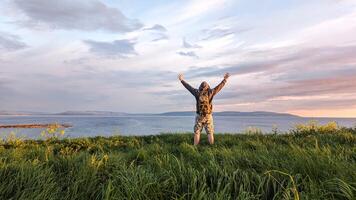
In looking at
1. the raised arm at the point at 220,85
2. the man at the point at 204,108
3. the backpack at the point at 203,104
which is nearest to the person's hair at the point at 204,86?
the man at the point at 204,108

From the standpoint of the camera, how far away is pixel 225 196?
3.53 metres

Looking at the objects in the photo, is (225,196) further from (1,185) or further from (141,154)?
(141,154)

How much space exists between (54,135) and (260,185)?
10106 millimetres

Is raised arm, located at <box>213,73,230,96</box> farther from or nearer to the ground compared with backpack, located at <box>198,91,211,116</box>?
farther from the ground

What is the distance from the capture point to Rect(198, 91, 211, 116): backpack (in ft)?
35.6

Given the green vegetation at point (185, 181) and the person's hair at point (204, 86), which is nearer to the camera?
the green vegetation at point (185, 181)

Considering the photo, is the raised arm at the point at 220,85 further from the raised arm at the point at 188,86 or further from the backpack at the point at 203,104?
the raised arm at the point at 188,86

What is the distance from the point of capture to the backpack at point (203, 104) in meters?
10.9

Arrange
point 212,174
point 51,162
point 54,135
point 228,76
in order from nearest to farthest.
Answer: point 212,174
point 51,162
point 228,76
point 54,135

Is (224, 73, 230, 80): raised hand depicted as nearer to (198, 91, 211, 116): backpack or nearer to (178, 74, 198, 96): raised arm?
(198, 91, 211, 116): backpack

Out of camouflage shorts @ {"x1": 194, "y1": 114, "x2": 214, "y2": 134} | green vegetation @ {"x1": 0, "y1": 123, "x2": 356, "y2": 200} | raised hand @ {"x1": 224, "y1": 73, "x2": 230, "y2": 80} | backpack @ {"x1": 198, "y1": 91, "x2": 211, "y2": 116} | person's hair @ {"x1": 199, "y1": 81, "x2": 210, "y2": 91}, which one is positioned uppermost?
raised hand @ {"x1": 224, "y1": 73, "x2": 230, "y2": 80}

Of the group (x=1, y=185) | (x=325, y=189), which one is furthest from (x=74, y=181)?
(x=325, y=189)

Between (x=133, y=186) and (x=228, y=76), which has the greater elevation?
(x=228, y=76)

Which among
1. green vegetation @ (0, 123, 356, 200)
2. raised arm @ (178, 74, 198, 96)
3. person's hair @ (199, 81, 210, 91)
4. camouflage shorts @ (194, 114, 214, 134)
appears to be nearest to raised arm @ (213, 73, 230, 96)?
person's hair @ (199, 81, 210, 91)
